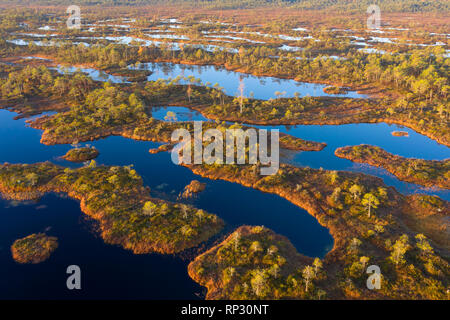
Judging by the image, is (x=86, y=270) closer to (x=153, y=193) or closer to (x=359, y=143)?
(x=153, y=193)

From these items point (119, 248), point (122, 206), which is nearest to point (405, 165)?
point (122, 206)

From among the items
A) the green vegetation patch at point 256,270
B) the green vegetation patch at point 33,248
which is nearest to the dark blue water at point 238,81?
Result: the green vegetation patch at point 256,270

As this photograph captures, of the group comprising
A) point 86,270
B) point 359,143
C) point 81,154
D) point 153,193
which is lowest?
point 86,270

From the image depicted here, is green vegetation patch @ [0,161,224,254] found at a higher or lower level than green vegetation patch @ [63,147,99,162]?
lower

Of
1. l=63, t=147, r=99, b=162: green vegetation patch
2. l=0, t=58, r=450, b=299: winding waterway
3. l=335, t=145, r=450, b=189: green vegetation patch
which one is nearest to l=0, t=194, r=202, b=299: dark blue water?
l=0, t=58, r=450, b=299: winding waterway

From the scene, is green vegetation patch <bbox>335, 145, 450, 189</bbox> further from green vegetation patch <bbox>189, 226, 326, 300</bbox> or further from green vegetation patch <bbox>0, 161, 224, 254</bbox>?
green vegetation patch <bbox>0, 161, 224, 254</bbox>

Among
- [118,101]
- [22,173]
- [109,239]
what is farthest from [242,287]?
[118,101]

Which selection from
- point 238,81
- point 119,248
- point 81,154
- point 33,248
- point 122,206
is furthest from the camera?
point 238,81
